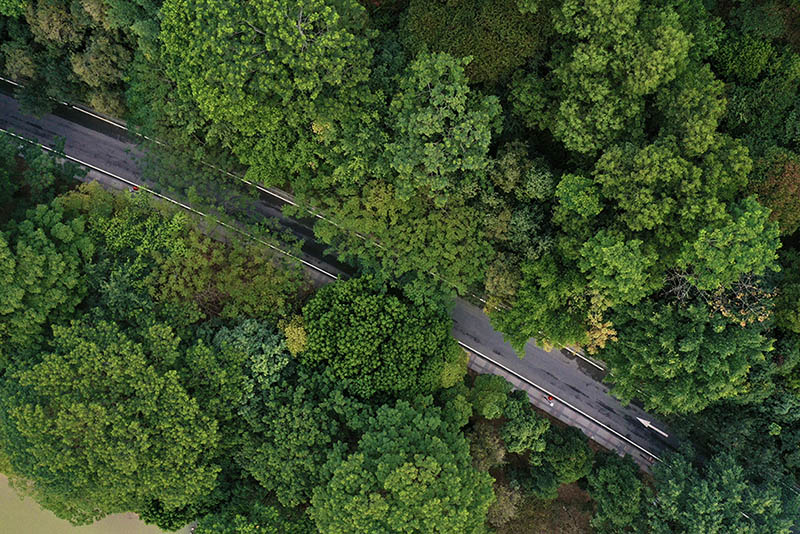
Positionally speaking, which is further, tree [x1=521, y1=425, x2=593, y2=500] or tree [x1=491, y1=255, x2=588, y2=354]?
tree [x1=521, y1=425, x2=593, y2=500]

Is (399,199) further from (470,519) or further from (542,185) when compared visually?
(470,519)

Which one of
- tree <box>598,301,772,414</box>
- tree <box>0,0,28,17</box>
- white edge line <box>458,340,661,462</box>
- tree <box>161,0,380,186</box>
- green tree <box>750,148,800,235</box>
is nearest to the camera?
tree <box>161,0,380,186</box>

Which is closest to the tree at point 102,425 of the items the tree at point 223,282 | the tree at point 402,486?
the tree at point 223,282

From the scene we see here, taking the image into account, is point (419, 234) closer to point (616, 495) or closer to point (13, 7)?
point (616, 495)

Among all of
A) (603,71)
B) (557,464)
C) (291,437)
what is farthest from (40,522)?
(603,71)

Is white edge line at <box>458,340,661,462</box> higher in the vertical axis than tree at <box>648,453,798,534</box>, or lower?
lower

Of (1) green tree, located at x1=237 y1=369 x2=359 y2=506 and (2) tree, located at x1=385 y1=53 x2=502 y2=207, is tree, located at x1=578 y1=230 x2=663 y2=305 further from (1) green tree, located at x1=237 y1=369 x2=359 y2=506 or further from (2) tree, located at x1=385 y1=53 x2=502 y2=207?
(1) green tree, located at x1=237 y1=369 x2=359 y2=506

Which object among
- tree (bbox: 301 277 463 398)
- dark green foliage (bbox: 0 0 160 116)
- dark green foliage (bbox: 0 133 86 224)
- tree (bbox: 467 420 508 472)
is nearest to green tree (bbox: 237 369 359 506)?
tree (bbox: 301 277 463 398)
